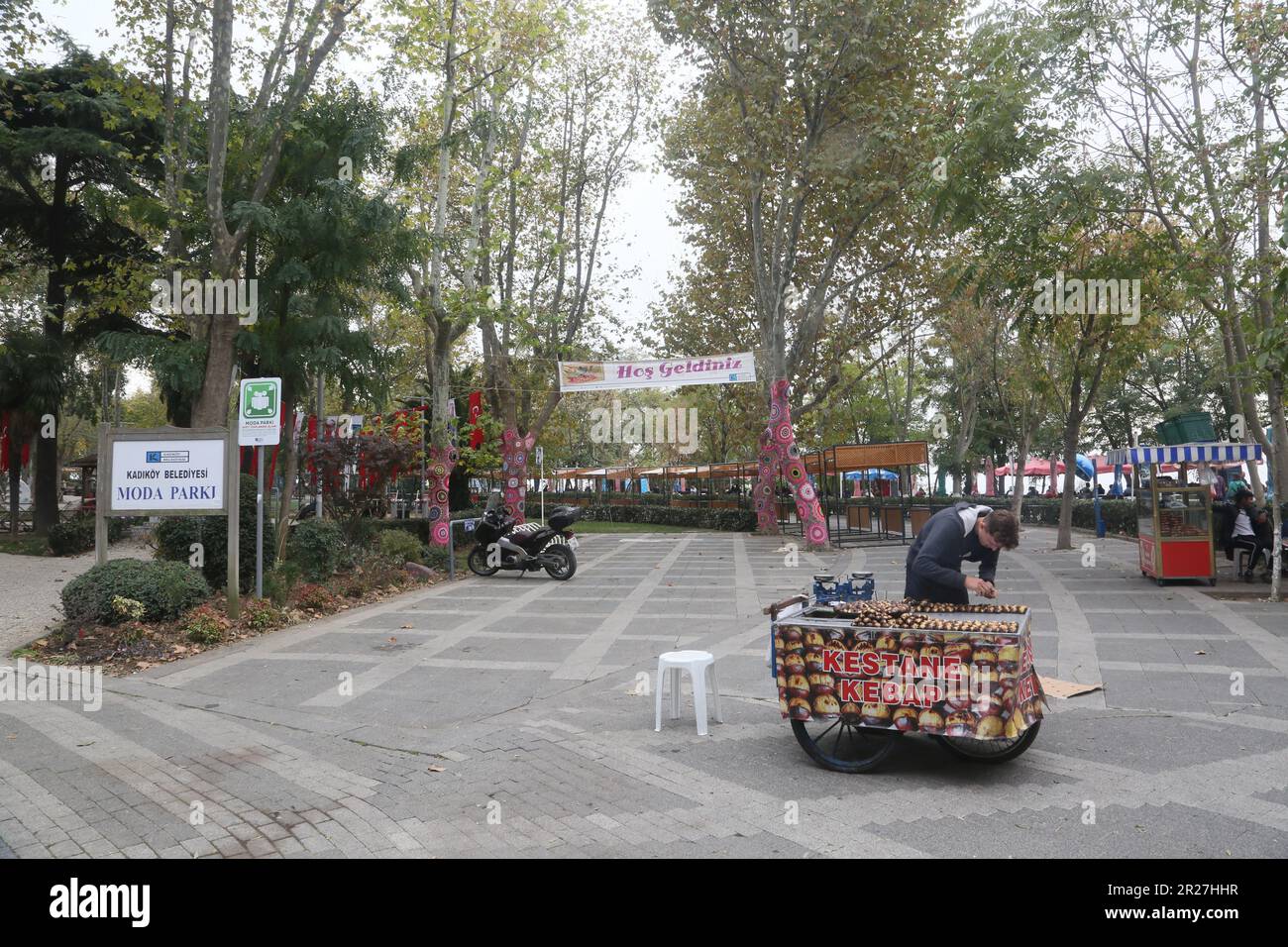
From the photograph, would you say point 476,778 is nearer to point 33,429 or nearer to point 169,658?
point 169,658

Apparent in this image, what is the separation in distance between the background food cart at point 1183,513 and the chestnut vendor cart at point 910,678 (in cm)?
954

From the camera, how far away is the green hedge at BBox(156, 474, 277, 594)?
11.1 m

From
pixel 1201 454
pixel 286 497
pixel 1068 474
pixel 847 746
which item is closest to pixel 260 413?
pixel 286 497

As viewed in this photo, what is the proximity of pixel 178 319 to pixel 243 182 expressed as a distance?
287cm

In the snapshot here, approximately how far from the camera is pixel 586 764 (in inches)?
208

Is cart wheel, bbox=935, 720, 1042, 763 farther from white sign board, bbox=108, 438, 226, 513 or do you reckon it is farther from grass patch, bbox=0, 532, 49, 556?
grass patch, bbox=0, 532, 49, 556

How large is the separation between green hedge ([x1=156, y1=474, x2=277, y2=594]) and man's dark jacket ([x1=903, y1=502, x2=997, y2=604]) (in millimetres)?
8582

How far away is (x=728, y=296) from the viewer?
2841cm

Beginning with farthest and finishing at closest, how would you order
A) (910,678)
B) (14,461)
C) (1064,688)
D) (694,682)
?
(14,461) < (1064,688) < (694,682) < (910,678)

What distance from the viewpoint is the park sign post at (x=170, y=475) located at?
32.7 ft

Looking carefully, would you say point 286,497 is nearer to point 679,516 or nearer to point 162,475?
point 162,475

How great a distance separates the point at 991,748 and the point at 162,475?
30.0 feet

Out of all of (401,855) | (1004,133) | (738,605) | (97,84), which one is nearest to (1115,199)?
(1004,133)

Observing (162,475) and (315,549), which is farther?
(315,549)
